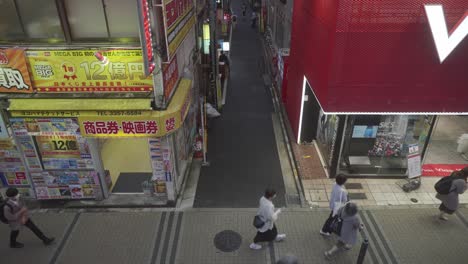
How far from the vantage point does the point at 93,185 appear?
1020 cm

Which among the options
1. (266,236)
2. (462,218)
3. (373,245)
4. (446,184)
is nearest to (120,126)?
(266,236)

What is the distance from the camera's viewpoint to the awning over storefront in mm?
8656

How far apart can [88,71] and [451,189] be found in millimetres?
10591

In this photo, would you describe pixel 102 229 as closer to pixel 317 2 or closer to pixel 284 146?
pixel 284 146

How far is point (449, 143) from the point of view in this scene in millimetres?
13914

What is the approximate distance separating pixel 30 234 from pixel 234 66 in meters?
18.7

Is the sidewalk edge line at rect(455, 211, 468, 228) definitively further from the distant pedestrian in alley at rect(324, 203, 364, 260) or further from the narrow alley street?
the narrow alley street

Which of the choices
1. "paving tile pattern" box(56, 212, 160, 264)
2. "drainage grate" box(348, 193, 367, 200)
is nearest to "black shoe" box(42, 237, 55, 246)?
"paving tile pattern" box(56, 212, 160, 264)

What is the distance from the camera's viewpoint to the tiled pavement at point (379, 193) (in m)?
10.5

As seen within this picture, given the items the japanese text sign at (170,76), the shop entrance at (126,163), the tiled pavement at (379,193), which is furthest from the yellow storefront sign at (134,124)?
the tiled pavement at (379,193)

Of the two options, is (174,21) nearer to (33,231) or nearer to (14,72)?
(14,72)

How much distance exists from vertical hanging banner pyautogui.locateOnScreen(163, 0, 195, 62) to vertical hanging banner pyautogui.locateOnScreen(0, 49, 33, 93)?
3899mm

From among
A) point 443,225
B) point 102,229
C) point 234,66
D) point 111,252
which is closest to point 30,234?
point 102,229

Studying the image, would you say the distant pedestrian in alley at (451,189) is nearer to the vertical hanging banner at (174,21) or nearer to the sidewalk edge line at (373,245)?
the sidewalk edge line at (373,245)
